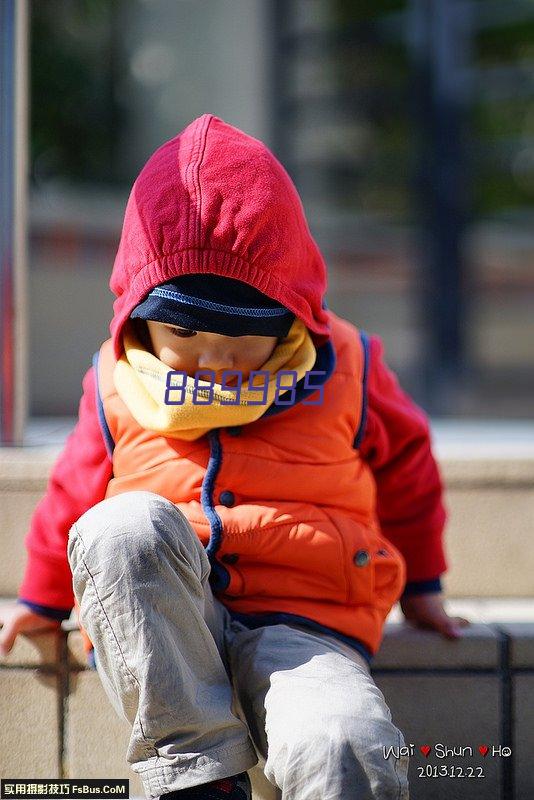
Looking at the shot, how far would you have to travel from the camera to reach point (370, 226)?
6172 mm

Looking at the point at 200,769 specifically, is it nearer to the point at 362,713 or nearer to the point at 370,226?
the point at 362,713

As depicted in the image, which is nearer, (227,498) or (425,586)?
(227,498)

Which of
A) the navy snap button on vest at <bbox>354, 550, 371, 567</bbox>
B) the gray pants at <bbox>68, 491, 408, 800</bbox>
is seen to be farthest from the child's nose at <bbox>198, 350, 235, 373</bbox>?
the navy snap button on vest at <bbox>354, 550, 371, 567</bbox>

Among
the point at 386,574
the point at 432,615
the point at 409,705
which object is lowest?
the point at 409,705

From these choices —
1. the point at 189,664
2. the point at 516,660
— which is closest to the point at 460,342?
the point at 516,660

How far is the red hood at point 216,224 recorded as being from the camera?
55.1 inches

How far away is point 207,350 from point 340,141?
15.8 feet

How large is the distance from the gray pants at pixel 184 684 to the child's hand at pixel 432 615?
1.01ft

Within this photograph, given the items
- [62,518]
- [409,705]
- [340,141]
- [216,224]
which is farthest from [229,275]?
[340,141]

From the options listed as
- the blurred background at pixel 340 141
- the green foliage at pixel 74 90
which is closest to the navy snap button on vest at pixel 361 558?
the blurred background at pixel 340 141

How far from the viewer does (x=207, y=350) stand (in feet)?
4.68
